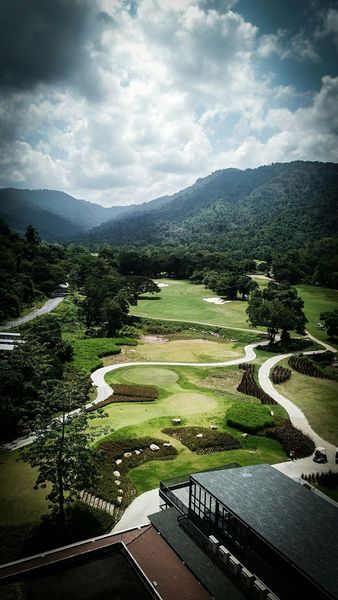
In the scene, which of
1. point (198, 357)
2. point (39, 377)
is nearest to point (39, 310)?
point (198, 357)

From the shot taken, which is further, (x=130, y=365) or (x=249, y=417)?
(x=130, y=365)

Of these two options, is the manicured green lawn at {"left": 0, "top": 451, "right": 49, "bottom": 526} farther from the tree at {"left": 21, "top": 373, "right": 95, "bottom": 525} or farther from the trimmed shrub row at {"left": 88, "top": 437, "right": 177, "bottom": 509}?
the trimmed shrub row at {"left": 88, "top": 437, "right": 177, "bottom": 509}

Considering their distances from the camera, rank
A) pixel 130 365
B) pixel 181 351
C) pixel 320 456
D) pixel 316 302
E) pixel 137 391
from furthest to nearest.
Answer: pixel 316 302
pixel 181 351
pixel 130 365
pixel 137 391
pixel 320 456

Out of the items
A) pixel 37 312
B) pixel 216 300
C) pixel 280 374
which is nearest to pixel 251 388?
pixel 280 374

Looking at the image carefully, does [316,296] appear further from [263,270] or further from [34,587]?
[34,587]

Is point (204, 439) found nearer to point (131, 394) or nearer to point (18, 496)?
point (131, 394)

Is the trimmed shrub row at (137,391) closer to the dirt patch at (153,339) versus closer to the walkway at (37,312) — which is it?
the dirt patch at (153,339)
